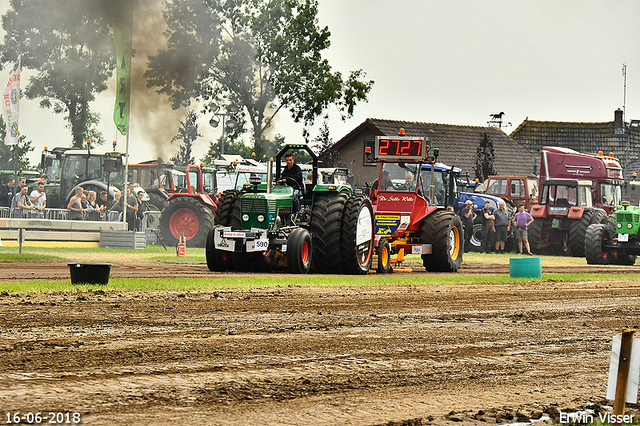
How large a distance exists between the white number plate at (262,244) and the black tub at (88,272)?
3738 mm

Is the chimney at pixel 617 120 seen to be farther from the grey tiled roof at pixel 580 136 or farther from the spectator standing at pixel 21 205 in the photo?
the spectator standing at pixel 21 205

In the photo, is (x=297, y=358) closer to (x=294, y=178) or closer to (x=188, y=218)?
(x=294, y=178)

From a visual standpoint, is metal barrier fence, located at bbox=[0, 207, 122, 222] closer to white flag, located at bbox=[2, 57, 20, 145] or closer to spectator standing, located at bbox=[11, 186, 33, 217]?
spectator standing, located at bbox=[11, 186, 33, 217]

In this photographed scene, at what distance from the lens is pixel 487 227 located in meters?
Result: 27.4

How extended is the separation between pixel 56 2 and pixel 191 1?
4.70 m

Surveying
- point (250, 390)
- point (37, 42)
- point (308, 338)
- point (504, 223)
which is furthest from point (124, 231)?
point (250, 390)

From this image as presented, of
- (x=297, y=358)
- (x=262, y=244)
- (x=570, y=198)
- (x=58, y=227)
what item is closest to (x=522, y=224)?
(x=570, y=198)

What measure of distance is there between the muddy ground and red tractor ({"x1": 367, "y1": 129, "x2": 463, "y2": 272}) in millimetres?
6332

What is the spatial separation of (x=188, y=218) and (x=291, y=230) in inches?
352

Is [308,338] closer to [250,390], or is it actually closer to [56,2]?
[250,390]

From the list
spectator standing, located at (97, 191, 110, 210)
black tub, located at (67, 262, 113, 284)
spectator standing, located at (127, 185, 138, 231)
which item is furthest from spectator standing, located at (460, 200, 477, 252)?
black tub, located at (67, 262, 113, 284)

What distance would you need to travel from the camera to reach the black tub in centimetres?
1177

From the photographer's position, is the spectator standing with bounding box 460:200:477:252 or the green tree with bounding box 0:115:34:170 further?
the green tree with bounding box 0:115:34:170

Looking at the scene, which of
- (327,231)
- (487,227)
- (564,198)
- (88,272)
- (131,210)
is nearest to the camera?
(88,272)
